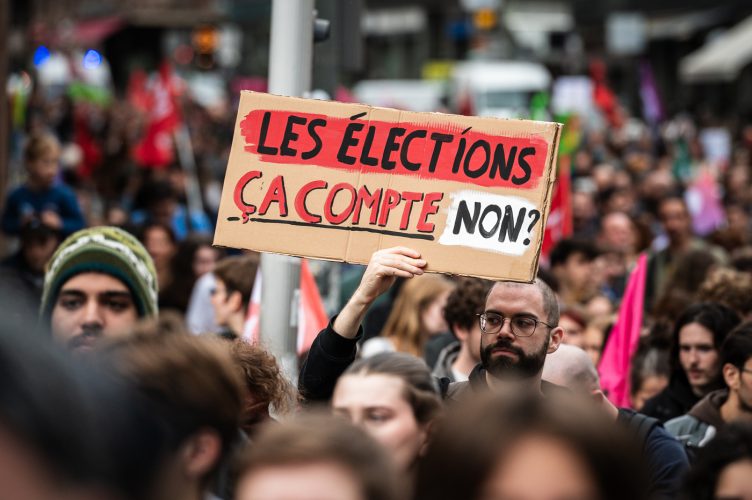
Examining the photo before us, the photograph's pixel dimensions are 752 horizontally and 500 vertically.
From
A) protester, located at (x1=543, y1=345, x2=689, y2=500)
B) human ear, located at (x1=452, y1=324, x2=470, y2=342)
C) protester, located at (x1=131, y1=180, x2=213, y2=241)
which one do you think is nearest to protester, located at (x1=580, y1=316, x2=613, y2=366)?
human ear, located at (x1=452, y1=324, x2=470, y2=342)

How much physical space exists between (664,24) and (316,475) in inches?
1952

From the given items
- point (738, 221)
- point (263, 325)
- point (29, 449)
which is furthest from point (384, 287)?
point (738, 221)

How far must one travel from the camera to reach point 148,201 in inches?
503

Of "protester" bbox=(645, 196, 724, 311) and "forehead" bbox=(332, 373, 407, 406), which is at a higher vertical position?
"protester" bbox=(645, 196, 724, 311)

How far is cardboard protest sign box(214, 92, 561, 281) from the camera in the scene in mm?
4875

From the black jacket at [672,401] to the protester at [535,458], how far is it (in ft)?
13.8

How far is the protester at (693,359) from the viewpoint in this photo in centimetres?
649

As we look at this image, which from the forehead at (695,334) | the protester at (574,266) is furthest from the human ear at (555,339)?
the protester at (574,266)

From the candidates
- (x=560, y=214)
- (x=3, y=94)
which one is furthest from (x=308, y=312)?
(x=560, y=214)

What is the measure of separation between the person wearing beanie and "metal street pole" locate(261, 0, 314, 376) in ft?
2.86

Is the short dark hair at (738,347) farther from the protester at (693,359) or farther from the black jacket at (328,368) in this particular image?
the black jacket at (328,368)

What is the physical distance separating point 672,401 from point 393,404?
3283 millimetres

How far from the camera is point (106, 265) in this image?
17.5 feet

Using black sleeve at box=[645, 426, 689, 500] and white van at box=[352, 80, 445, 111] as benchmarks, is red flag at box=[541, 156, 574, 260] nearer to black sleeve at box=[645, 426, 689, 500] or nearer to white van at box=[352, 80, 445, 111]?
black sleeve at box=[645, 426, 689, 500]
